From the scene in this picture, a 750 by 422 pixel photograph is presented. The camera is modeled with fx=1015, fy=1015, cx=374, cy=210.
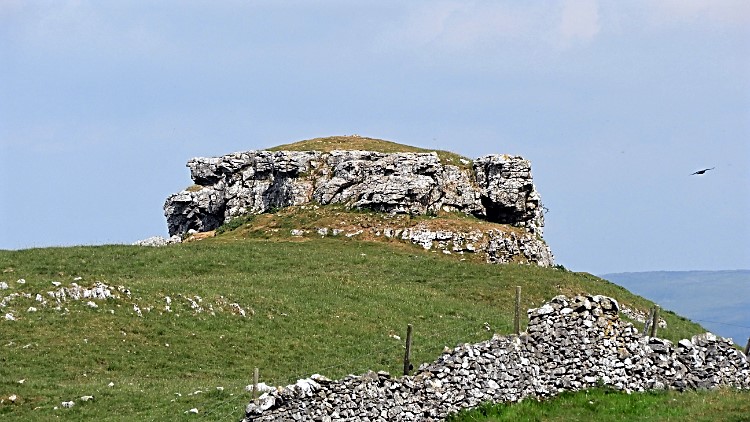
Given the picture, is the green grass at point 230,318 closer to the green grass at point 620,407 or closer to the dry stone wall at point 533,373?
the dry stone wall at point 533,373

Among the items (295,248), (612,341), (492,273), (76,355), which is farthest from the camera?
(295,248)

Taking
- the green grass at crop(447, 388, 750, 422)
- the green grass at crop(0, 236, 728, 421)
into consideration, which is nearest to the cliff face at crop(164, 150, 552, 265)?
the green grass at crop(0, 236, 728, 421)

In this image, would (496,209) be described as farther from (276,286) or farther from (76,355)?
(76,355)

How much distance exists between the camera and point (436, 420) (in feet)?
98.1

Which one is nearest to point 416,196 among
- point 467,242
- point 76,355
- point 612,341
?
point 467,242

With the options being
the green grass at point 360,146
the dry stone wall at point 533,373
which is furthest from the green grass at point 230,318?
the green grass at point 360,146

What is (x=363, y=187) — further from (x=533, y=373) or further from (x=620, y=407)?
(x=620, y=407)

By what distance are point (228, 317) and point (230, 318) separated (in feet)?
0.43

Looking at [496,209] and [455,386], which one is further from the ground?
[496,209]

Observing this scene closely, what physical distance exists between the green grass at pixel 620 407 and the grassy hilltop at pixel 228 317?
0.32 meters

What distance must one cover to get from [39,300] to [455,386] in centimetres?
2565

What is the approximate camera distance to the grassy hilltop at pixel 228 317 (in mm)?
36812

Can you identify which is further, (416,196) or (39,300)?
(416,196)

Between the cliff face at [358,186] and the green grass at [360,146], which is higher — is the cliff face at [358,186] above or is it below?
below
